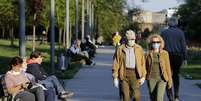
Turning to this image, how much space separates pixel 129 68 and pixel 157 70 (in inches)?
26.8

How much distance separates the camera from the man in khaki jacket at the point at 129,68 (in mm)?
12945

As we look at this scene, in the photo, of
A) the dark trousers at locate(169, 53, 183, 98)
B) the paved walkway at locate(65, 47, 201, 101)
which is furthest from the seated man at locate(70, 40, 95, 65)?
the dark trousers at locate(169, 53, 183, 98)

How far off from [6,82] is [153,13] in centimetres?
16259

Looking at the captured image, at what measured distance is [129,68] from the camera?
13.0 meters

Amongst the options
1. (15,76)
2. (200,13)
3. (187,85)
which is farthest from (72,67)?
(200,13)

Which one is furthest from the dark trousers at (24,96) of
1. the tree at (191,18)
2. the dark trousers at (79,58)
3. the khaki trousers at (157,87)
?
the tree at (191,18)

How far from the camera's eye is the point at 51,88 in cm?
1419

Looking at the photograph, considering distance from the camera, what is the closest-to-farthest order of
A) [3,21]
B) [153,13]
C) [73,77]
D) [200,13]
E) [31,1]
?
[73,77] < [31,1] < [3,21] < [200,13] < [153,13]

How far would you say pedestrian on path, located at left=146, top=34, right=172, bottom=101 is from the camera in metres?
13.3

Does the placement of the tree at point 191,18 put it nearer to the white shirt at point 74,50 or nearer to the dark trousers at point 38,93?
the white shirt at point 74,50

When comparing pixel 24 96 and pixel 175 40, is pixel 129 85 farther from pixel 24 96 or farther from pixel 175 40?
pixel 175 40

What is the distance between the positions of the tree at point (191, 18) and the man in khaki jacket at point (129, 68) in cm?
6654

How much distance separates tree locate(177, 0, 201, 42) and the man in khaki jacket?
66.5m

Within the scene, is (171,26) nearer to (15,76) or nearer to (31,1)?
(15,76)
